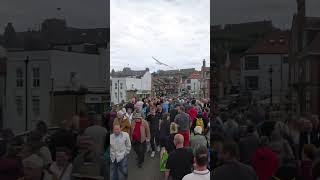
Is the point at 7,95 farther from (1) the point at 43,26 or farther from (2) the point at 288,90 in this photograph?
(2) the point at 288,90

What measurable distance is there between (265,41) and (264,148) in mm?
984

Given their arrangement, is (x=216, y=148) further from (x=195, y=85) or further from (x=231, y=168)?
(x=195, y=85)

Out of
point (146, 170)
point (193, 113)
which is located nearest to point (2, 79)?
point (146, 170)

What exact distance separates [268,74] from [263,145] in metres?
0.66

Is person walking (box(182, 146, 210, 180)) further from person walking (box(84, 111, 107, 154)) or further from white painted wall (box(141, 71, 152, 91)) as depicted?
white painted wall (box(141, 71, 152, 91))

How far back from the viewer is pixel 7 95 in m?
4.14

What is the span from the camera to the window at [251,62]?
13.6ft

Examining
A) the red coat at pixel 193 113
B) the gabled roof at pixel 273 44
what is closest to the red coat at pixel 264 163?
the gabled roof at pixel 273 44

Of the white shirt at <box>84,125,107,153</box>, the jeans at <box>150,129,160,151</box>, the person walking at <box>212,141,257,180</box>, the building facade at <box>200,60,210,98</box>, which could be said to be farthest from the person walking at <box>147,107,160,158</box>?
the person walking at <box>212,141,257,180</box>

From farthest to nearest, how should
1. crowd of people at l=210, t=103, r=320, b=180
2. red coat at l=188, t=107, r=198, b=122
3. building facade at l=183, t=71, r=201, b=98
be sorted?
building facade at l=183, t=71, r=201, b=98
red coat at l=188, t=107, r=198, b=122
crowd of people at l=210, t=103, r=320, b=180

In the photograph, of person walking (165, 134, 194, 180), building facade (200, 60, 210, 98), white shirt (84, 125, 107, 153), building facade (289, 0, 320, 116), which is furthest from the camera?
person walking (165, 134, 194, 180)

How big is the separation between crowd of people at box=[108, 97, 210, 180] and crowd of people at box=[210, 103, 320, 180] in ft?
1.31

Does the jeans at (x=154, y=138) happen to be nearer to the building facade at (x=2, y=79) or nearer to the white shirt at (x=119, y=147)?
the white shirt at (x=119, y=147)

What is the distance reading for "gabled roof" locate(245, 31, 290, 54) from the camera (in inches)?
161
